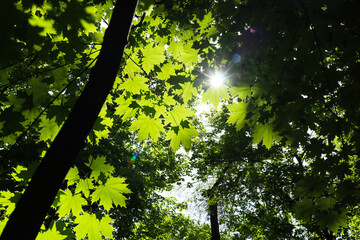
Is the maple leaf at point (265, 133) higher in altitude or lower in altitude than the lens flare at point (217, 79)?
lower

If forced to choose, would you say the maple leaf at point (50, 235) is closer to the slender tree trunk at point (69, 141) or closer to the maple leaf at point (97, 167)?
the maple leaf at point (97, 167)

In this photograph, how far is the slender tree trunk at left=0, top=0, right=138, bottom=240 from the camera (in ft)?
4.04

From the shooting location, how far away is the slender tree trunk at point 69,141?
123cm

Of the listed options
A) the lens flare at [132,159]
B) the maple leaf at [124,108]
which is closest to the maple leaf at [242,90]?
the maple leaf at [124,108]

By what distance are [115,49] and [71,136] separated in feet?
2.58

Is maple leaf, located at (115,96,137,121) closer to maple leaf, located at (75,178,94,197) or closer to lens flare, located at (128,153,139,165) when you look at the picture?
maple leaf, located at (75,178,94,197)

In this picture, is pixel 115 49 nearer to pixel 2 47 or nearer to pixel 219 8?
pixel 2 47

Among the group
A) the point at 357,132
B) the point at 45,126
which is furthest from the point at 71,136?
the point at 357,132

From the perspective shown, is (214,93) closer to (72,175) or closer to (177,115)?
(177,115)

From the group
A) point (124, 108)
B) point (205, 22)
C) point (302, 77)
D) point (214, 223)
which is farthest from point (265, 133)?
point (214, 223)

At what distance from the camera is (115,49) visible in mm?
1740

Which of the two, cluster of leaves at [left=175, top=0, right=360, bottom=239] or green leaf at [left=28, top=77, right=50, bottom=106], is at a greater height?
cluster of leaves at [left=175, top=0, right=360, bottom=239]

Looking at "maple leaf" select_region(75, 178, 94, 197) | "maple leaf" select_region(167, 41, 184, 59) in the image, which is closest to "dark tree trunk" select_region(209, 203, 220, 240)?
"maple leaf" select_region(167, 41, 184, 59)

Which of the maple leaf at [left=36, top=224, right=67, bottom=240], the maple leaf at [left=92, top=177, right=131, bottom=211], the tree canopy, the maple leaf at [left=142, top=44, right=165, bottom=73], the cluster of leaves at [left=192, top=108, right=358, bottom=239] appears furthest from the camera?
the cluster of leaves at [left=192, top=108, right=358, bottom=239]
